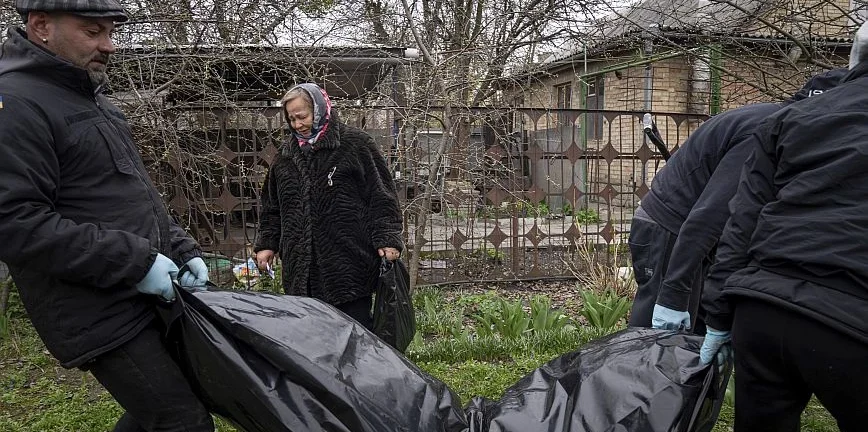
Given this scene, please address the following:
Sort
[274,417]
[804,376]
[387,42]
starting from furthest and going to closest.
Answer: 1. [387,42]
2. [274,417]
3. [804,376]

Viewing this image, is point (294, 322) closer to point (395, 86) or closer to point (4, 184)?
point (4, 184)

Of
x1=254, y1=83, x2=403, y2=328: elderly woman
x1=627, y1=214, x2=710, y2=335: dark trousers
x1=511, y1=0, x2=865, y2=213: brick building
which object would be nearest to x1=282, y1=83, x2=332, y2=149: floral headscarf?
x1=254, y1=83, x2=403, y2=328: elderly woman

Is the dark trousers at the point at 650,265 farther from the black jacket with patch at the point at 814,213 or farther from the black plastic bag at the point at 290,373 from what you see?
the black plastic bag at the point at 290,373

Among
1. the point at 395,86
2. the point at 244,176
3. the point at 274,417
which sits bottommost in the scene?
the point at 274,417

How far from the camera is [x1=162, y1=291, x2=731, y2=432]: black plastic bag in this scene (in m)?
1.72

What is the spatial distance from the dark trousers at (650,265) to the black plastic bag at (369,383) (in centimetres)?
65

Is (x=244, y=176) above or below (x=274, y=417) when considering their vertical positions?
above

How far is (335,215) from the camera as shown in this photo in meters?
3.05

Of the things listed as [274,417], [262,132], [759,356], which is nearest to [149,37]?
[262,132]

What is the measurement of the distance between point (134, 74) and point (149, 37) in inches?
11.9

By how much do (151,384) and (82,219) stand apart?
519mm

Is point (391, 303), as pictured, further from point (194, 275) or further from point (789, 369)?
point (789, 369)

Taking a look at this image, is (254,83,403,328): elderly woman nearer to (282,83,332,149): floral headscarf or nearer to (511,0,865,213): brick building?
(282,83,332,149): floral headscarf

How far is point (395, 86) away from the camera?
5.37 m
